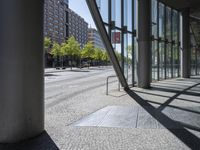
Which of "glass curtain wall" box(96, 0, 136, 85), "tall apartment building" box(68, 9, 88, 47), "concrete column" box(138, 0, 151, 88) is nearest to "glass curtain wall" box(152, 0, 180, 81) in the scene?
"glass curtain wall" box(96, 0, 136, 85)

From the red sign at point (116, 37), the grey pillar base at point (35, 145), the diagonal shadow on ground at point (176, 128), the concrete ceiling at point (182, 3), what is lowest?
the grey pillar base at point (35, 145)

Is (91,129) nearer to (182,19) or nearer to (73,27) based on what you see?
(182,19)

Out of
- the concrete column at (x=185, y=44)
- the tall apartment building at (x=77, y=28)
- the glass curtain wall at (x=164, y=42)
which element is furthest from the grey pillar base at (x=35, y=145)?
the tall apartment building at (x=77, y=28)

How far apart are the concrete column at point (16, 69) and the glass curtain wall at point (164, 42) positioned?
17.4 m

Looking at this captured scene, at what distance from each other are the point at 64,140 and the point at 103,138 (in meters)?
0.77

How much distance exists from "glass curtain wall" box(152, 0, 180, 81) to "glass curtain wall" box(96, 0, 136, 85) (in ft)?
13.2

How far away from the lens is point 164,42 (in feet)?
84.5

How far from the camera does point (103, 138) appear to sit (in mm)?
6059

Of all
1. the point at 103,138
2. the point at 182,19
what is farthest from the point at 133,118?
the point at 182,19

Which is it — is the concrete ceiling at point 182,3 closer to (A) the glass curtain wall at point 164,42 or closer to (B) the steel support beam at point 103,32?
(A) the glass curtain wall at point 164,42

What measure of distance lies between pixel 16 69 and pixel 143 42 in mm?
12703

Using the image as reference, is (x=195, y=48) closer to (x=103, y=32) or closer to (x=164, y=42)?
Answer: (x=164, y=42)

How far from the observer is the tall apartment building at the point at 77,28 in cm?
13250

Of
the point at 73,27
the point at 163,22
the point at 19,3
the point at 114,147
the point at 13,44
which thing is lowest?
the point at 114,147
